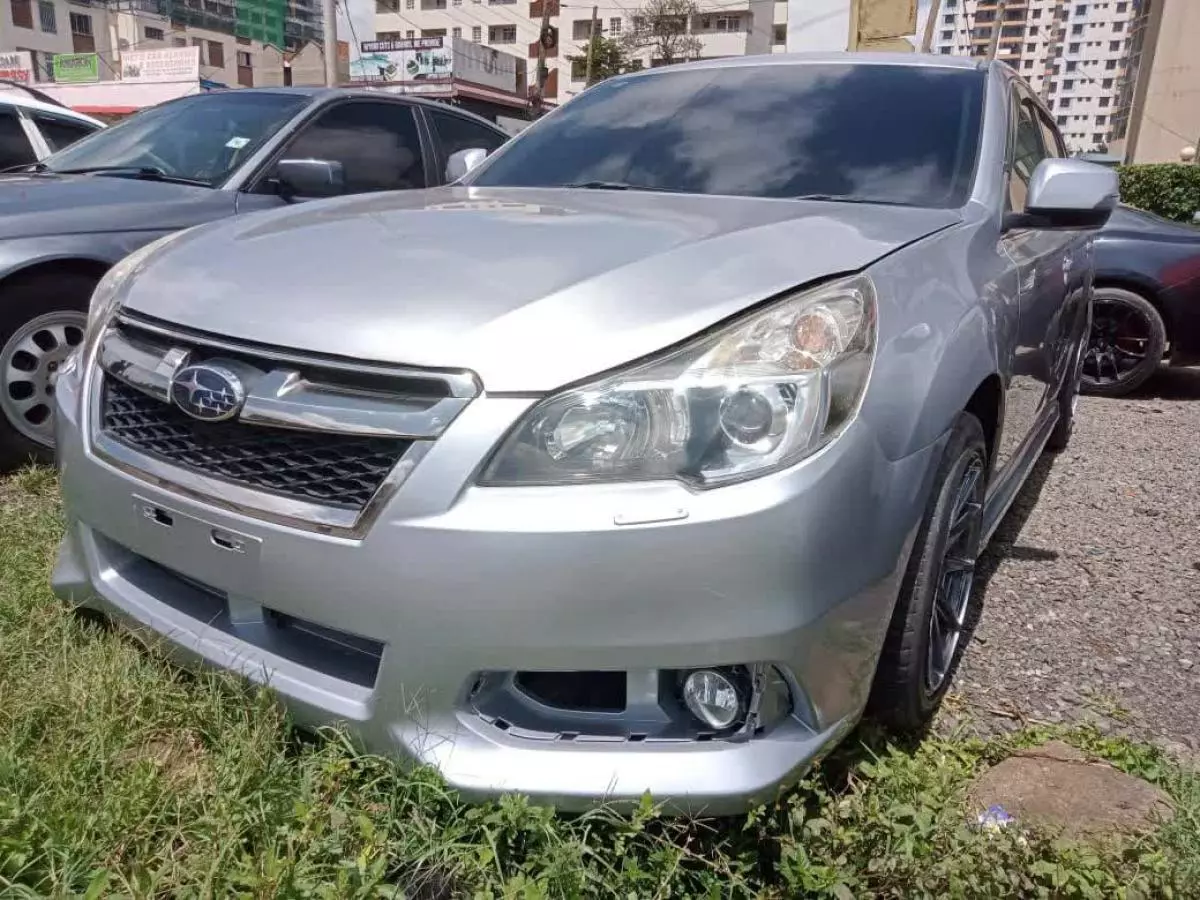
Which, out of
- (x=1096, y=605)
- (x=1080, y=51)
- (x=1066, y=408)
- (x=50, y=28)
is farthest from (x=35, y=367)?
(x=1080, y=51)

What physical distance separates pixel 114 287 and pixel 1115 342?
Result: 587 centimetres

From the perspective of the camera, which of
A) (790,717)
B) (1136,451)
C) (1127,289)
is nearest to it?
(790,717)

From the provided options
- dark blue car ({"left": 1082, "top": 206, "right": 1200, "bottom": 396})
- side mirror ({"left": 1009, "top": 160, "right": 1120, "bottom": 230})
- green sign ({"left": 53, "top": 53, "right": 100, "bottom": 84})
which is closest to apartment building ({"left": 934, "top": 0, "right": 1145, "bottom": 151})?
green sign ({"left": 53, "top": 53, "right": 100, "bottom": 84})

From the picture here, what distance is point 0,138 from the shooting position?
17.7 feet

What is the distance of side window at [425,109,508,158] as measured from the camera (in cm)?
493

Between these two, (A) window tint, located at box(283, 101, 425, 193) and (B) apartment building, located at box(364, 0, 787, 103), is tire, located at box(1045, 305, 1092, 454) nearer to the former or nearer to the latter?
(A) window tint, located at box(283, 101, 425, 193)

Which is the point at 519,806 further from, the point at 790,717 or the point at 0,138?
the point at 0,138

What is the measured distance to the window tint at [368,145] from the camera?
4.17 metres

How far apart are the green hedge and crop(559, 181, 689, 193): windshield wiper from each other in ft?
68.5

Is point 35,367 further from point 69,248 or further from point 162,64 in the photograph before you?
point 162,64

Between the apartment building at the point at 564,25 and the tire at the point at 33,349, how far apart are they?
172ft

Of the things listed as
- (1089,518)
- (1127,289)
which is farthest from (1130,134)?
(1089,518)

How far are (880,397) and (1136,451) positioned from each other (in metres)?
3.85

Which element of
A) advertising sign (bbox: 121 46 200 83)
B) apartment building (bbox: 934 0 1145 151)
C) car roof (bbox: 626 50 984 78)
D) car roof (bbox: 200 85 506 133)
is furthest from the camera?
apartment building (bbox: 934 0 1145 151)
